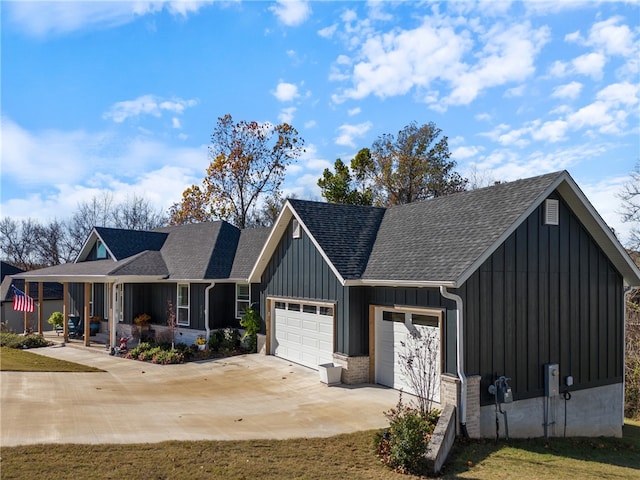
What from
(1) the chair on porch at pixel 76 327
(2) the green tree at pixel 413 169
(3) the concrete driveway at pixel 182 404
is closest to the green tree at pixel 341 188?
(2) the green tree at pixel 413 169

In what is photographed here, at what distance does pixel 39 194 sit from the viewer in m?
31.7

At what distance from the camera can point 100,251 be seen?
24.2m

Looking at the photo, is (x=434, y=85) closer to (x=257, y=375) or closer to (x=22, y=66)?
(x=257, y=375)

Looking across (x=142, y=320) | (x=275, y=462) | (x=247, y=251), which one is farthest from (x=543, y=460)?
(x=142, y=320)

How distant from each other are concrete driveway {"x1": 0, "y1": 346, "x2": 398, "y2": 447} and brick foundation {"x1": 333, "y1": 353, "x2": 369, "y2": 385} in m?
0.34

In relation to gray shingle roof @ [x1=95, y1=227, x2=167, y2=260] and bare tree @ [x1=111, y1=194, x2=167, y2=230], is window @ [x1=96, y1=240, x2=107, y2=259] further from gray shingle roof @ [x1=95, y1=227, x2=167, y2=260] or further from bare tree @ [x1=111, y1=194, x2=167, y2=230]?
bare tree @ [x1=111, y1=194, x2=167, y2=230]

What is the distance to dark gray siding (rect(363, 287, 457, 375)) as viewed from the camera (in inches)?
409

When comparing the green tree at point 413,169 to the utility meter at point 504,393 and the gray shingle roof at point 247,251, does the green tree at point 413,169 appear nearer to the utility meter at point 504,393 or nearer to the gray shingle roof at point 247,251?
the gray shingle roof at point 247,251

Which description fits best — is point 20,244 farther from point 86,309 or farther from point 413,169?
point 413,169

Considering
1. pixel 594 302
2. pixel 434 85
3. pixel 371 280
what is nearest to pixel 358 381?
pixel 371 280

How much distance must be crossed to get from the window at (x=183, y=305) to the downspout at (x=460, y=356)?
13168 mm

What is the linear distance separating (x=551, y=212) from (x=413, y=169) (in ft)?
83.0

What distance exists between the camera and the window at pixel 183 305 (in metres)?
20.2

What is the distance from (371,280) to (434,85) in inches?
331
